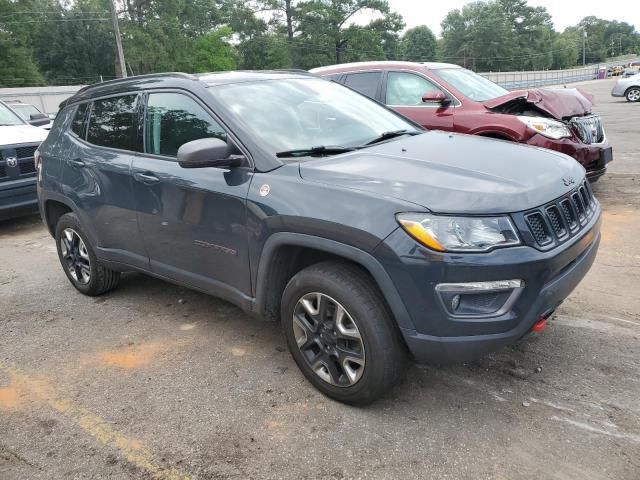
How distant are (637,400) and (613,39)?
600 feet

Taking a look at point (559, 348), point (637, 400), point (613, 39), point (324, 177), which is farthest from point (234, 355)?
point (613, 39)

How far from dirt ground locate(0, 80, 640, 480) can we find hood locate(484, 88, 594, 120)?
2.67m

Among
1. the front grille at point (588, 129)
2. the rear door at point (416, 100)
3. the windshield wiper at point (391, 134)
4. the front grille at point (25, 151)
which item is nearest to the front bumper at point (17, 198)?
the front grille at point (25, 151)

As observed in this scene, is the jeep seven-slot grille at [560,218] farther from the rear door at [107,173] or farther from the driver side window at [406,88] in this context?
the driver side window at [406,88]

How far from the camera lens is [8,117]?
332 inches

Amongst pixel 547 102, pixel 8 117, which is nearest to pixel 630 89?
pixel 547 102

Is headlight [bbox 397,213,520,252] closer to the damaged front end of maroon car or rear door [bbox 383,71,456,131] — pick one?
the damaged front end of maroon car

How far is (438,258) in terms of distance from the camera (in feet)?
8.02

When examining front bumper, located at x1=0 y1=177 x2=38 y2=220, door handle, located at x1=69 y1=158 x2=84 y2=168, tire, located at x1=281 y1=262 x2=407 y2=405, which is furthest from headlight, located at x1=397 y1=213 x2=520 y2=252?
front bumper, located at x1=0 y1=177 x2=38 y2=220

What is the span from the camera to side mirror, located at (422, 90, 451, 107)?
21.4 feet

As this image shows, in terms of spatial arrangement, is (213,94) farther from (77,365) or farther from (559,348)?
(559,348)

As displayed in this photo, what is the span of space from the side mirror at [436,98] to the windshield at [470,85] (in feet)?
0.99

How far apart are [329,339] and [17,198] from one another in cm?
599

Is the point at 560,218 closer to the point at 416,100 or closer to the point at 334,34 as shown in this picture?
the point at 416,100
